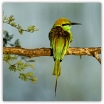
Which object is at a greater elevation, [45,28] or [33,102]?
[45,28]

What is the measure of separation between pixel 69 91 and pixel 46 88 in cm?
16

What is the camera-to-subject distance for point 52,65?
1636 mm

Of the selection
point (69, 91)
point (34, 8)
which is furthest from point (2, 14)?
point (69, 91)

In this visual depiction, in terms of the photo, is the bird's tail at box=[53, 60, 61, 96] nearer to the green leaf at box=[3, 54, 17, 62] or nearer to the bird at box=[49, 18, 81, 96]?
the bird at box=[49, 18, 81, 96]

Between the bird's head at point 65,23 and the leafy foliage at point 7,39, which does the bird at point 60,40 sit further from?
the leafy foliage at point 7,39

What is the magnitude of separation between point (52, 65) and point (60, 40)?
177 mm

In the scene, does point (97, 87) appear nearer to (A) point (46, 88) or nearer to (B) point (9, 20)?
(A) point (46, 88)

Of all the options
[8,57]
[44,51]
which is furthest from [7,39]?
[44,51]

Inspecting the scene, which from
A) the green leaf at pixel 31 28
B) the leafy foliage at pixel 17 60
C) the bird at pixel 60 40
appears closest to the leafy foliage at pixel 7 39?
the leafy foliage at pixel 17 60

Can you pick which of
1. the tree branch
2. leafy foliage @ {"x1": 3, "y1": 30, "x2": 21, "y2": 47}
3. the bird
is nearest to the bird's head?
the bird

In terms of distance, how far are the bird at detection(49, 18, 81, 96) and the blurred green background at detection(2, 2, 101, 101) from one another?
2cm

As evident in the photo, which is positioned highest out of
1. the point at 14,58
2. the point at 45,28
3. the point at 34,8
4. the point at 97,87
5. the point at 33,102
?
the point at 34,8

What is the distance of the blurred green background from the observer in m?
1.64

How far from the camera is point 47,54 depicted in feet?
5.42
